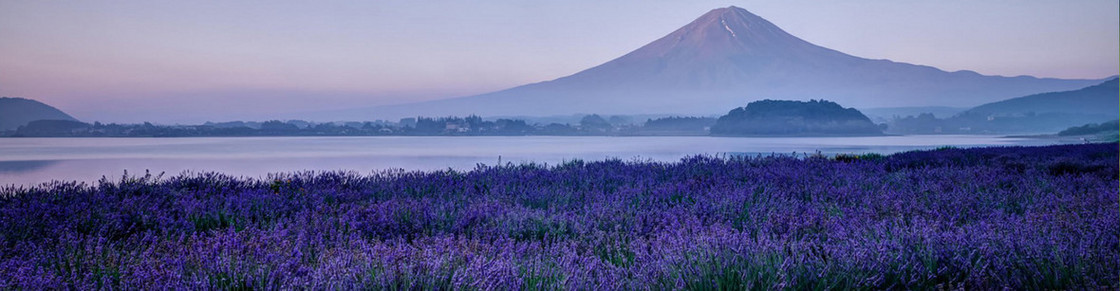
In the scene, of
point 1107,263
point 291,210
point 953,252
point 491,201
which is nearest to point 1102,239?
point 1107,263

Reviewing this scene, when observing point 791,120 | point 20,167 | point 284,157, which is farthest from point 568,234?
point 791,120

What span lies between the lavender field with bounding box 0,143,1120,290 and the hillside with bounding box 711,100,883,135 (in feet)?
405

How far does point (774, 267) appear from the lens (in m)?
2.82

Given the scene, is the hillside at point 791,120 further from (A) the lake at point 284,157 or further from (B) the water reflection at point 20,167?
(B) the water reflection at point 20,167

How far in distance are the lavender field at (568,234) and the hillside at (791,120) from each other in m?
123

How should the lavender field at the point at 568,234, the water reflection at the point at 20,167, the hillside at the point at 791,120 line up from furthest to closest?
the hillside at the point at 791,120, the water reflection at the point at 20,167, the lavender field at the point at 568,234

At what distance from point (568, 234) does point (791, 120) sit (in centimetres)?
13137

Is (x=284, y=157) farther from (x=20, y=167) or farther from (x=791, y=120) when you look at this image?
(x=791, y=120)

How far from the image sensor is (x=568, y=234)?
4.20 metres

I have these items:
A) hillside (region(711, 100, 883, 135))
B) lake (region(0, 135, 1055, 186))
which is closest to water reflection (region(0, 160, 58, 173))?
lake (region(0, 135, 1055, 186))

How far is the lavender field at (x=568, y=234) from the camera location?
8.71ft

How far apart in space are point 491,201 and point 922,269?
11.1 ft

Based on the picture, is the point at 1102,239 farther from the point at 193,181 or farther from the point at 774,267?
the point at 193,181

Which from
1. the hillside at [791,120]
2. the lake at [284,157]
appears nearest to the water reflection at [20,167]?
the lake at [284,157]
